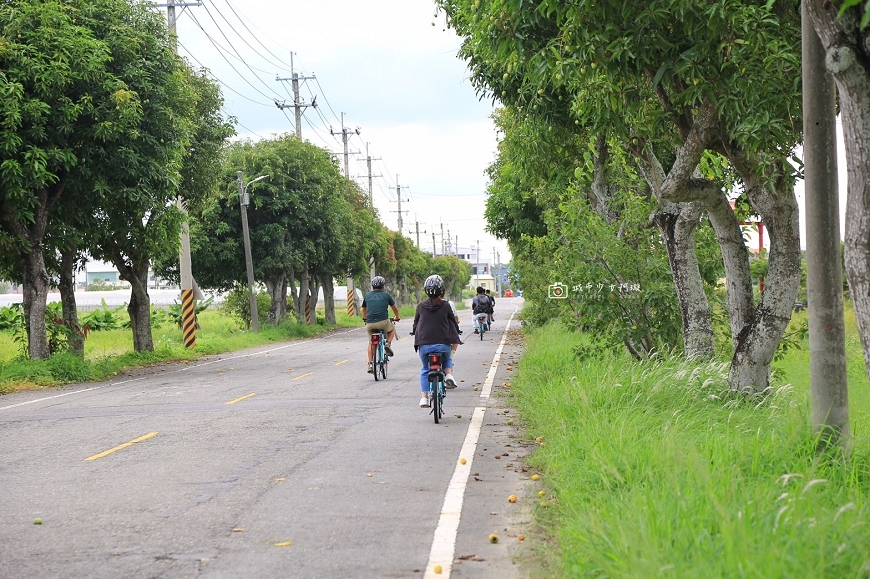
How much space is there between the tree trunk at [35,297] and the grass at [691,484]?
14.1m

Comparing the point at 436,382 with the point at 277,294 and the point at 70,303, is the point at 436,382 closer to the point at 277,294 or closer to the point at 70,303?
the point at 70,303

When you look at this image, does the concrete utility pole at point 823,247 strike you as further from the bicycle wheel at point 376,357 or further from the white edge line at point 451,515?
the bicycle wheel at point 376,357

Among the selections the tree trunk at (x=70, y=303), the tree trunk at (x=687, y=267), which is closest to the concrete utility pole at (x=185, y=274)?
the tree trunk at (x=70, y=303)

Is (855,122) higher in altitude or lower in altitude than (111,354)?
higher

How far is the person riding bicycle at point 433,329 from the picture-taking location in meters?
13.2

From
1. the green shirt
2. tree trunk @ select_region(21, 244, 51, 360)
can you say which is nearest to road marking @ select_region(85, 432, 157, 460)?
the green shirt

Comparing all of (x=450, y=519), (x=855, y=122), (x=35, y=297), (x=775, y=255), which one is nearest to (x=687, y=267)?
(x=775, y=255)

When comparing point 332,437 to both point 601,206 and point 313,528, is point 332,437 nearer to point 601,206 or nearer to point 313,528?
point 313,528

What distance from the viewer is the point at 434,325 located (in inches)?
524

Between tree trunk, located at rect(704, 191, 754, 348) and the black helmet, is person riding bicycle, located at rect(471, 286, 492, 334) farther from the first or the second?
tree trunk, located at rect(704, 191, 754, 348)

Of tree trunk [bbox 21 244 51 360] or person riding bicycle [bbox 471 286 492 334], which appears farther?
person riding bicycle [bbox 471 286 492 334]

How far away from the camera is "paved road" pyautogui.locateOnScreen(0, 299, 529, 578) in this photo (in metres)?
6.43

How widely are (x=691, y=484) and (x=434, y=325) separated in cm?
745

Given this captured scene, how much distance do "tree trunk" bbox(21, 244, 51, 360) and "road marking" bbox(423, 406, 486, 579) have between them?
14128 millimetres
